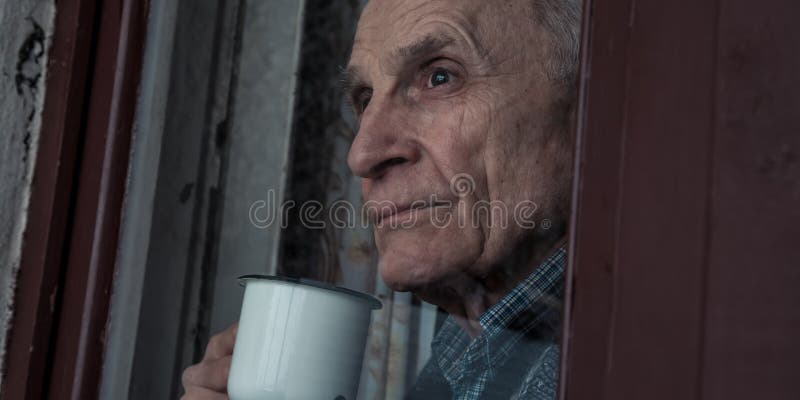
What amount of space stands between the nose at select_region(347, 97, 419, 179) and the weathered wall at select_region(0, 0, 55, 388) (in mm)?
447

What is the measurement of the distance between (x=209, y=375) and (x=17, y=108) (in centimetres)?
46

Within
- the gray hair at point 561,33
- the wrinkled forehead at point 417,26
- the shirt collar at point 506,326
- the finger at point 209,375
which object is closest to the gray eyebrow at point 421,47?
the wrinkled forehead at point 417,26

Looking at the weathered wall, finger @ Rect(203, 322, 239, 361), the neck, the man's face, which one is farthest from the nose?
the weathered wall

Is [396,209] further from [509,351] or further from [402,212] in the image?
[509,351]

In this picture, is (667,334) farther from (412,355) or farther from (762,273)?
(412,355)

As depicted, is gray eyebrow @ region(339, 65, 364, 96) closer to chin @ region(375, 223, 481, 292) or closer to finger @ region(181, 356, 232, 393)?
chin @ region(375, 223, 481, 292)

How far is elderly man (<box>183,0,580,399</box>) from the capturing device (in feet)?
3.10

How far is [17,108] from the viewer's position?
42.6 inches

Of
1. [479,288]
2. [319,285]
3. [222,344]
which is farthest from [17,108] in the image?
[479,288]

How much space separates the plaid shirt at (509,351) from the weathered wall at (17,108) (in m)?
0.58

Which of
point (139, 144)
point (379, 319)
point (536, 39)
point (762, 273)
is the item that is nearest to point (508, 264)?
point (379, 319)

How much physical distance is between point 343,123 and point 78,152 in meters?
0.38

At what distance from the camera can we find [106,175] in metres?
1.05

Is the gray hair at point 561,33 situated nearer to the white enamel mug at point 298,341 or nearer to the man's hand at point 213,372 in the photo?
the white enamel mug at point 298,341
